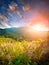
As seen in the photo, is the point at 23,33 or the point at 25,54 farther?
the point at 23,33

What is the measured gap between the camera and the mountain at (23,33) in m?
6.97

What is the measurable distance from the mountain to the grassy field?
3.26 ft

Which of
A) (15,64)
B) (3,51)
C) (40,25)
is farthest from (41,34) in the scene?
(15,64)

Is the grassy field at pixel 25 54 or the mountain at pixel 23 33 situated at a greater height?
the mountain at pixel 23 33

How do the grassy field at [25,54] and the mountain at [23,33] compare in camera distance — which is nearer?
the grassy field at [25,54]

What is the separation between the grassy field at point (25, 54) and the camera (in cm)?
498

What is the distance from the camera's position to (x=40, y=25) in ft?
22.7

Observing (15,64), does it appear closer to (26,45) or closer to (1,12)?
(26,45)

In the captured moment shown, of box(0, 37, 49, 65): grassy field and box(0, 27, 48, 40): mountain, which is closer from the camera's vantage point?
box(0, 37, 49, 65): grassy field

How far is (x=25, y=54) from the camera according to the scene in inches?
206

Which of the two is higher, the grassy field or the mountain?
the mountain

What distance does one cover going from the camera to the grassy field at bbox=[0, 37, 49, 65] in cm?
498

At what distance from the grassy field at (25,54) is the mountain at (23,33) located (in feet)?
3.26

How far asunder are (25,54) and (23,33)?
2.04 metres
